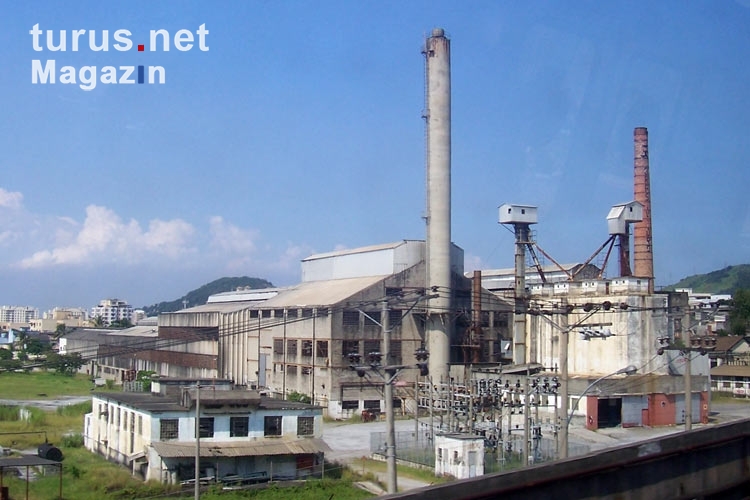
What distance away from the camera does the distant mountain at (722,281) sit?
466 feet

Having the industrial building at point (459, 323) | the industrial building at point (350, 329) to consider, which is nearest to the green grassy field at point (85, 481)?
the industrial building at point (459, 323)

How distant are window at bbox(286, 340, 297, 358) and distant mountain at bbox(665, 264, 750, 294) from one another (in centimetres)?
10365

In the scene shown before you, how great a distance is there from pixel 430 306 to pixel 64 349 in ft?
200

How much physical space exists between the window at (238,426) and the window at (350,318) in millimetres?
18811

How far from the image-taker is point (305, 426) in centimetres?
3064

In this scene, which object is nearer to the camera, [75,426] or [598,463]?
[598,463]

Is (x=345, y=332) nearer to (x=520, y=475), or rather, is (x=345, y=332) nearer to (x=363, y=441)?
(x=363, y=441)

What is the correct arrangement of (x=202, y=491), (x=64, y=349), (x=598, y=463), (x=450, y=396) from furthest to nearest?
(x=64, y=349)
(x=450, y=396)
(x=202, y=491)
(x=598, y=463)

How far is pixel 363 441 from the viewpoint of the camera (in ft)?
127

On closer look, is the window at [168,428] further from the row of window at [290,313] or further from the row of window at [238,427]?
the row of window at [290,313]

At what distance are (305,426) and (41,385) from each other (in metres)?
47.5

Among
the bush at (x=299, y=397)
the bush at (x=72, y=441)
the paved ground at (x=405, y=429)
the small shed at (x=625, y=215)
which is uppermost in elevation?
the small shed at (x=625, y=215)

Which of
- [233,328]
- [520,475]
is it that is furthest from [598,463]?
[233,328]

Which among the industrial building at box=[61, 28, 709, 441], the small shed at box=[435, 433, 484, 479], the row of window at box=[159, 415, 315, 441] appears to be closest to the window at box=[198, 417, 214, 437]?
the row of window at box=[159, 415, 315, 441]
